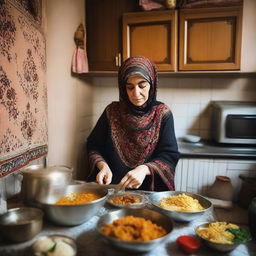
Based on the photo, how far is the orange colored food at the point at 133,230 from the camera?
0.73 m

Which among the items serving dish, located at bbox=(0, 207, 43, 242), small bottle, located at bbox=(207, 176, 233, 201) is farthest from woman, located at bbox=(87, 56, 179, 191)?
small bottle, located at bbox=(207, 176, 233, 201)

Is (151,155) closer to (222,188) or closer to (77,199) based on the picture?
(77,199)

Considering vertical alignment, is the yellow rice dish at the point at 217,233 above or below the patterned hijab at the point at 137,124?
below

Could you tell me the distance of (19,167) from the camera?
1.43 metres

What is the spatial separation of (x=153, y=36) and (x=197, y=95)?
32.5 inches

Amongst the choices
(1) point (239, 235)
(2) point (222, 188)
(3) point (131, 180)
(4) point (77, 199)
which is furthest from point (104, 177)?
(2) point (222, 188)

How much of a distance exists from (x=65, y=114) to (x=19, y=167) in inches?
32.6

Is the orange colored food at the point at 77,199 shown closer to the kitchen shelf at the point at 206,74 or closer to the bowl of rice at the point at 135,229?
the bowl of rice at the point at 135,229

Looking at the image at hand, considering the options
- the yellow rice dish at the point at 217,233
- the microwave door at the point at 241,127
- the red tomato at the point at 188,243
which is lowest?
the red tomato at the point at 188,243

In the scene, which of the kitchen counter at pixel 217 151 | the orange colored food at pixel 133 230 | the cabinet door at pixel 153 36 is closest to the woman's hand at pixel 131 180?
the orange colored food at pixel 133 230

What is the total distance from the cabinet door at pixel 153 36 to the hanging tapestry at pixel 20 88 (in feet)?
2.80

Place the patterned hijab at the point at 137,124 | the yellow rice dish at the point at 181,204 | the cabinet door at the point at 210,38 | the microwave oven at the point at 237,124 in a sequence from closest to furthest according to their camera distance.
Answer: the yellow rice dish at the point at 181,204 < the patterned hijab at the point at 137,124 < the cabinet door at the point at 210,38 < the microwave oven at the point at 237,124

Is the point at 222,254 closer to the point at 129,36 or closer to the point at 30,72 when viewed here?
the point at 30,72

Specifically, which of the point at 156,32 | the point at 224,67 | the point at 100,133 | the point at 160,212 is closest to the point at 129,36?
the point at 156,32
